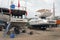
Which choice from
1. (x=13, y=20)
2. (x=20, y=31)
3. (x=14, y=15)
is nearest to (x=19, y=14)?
(x=14, y=15)

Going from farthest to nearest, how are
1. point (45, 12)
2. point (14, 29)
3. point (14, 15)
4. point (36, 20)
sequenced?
point (45, 12) → point (36, 20) → point (14, 29) → point (14, 15)

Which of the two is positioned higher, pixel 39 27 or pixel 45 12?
pixel 45 12

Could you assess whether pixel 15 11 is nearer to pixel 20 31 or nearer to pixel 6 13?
pixel 6 13

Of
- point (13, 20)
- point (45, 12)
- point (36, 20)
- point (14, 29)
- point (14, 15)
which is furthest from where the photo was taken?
point (45, 12)

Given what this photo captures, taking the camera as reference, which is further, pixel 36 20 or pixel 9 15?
pixel 36 20

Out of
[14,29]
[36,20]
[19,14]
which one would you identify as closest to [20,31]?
[14,29]

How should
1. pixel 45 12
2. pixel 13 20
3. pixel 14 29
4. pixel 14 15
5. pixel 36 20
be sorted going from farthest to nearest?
pixel 45 12 → pixel 36 20 → pixel 14 29 → pixel 14 15 → pixel 13 20

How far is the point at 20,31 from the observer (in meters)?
17.4

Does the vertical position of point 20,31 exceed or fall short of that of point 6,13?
it falls short

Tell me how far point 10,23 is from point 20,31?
323cm

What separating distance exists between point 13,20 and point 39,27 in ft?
29.2

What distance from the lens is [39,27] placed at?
2267 cm

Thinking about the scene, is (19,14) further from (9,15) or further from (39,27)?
(39,27)

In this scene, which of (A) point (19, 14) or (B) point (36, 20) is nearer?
(A) point (19, 14)
